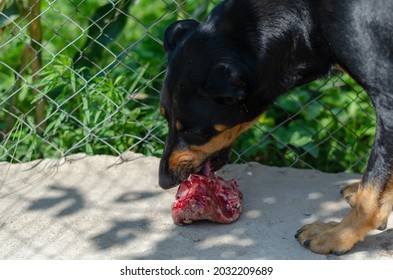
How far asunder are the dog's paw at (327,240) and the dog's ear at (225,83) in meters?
0.87

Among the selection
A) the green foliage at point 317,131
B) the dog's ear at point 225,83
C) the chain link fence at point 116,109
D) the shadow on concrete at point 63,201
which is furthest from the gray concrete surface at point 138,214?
the dog's ear at point 225,83

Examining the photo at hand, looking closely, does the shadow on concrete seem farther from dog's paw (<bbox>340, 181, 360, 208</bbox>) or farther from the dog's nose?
dog's paw (<bbox>340, 181, 360, 208</bbox>)

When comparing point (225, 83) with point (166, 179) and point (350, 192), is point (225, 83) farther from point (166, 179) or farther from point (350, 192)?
point (350, 192)

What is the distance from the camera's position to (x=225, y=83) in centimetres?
400

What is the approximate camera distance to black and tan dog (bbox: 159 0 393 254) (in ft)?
13.3

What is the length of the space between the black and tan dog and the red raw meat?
0.52ft

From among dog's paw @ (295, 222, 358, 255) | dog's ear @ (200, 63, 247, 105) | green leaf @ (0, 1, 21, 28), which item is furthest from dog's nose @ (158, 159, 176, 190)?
green leaf @ (0, 1, 21, 28)

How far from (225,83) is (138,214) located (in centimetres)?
112

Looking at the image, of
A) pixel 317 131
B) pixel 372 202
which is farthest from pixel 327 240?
pixel 317 131

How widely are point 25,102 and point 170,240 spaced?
1.91 m

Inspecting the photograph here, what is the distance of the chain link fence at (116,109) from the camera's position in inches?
210

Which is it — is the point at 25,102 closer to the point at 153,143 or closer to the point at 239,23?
the point at 153,143

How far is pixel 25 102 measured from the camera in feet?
19.1

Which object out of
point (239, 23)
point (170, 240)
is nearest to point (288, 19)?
point (239, 23)
